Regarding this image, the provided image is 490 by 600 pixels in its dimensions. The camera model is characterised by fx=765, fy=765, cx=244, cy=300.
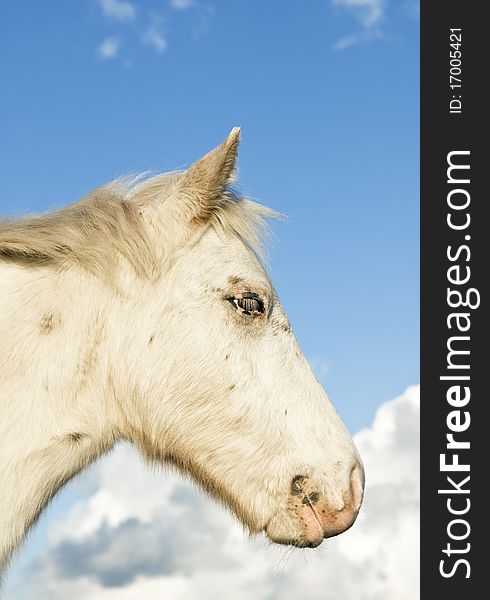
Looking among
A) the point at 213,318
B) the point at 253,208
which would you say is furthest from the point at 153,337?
the point at 253,208

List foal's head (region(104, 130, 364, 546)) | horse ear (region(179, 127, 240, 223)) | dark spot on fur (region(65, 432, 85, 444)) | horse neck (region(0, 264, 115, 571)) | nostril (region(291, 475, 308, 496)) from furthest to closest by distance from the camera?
horse ear (region(179, 127, 240, 223)) < nostril (region(291, 475, 308, 496)) < foal's head (region(104, 130, 364, 546)) < dark spot on fur (region(65, 432, 85, 444)) < horse neck (region(0, 264, 115, 571))

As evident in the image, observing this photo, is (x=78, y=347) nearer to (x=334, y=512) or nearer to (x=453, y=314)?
(x=334, y=512)

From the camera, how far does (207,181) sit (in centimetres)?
442

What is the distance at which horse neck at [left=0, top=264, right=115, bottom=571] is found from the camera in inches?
148

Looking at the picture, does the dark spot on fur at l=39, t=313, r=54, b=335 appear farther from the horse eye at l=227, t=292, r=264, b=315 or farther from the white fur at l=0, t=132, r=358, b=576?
the horse eye at l=227, t=292, r=264, b=315

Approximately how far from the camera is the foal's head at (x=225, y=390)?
13.5 feet

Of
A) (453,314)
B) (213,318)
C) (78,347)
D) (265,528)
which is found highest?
(453,314)

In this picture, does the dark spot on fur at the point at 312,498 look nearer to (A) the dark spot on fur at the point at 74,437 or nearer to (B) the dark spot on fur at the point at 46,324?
(A) the dark spot on fur at the point at 74,437

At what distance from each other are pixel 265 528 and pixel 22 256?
2035 millimetres

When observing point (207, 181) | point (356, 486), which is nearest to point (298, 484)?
point (356, 486)

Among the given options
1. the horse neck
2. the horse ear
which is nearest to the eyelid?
the horse ear

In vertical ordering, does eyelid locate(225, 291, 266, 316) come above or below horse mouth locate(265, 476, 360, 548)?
above

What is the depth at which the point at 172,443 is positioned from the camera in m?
4.23

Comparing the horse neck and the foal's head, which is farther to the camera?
the foal's head
